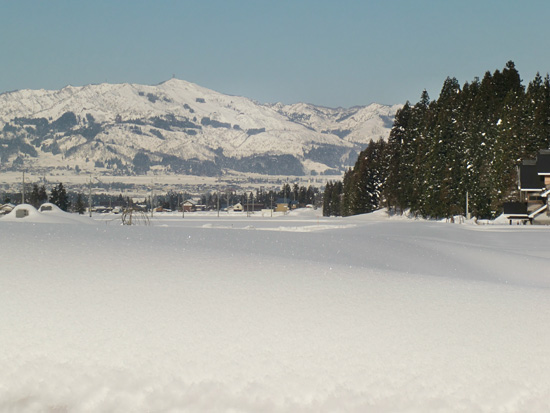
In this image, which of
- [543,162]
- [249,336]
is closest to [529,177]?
[543,162]

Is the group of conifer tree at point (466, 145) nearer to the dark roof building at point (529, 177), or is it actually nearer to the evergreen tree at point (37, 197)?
the dark roof building at point (529, 177)

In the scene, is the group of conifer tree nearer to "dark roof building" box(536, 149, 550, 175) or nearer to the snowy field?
"dark roof building" box(536, 149, 550, 175)

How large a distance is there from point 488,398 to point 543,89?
193 feet

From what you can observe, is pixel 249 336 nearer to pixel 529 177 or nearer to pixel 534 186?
pixel 529 177

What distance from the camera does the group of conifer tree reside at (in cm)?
5819

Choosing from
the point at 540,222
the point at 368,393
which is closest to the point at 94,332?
the point at 368,393

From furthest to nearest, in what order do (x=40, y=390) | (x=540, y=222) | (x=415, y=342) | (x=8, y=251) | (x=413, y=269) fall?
(x=540, y=222) < (x=413, y=269) < (x=8, y=251) < (x=415, y=342) < (x=40, y=390)

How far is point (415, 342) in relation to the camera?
6934mm

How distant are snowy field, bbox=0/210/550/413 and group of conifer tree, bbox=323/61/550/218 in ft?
168

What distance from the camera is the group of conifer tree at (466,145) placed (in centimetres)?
5819

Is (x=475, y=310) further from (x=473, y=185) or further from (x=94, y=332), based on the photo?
(x=473, y=185)

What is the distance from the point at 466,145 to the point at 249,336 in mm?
62103

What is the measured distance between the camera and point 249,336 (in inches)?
269

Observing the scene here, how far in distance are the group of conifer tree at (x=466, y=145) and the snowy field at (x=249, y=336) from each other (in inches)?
2021
